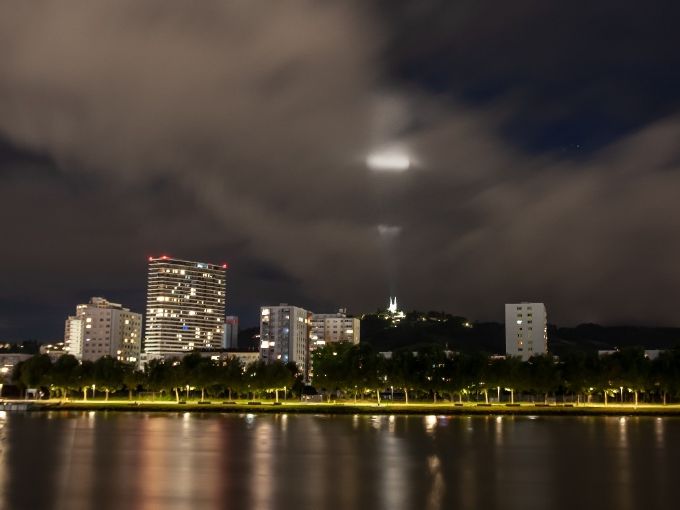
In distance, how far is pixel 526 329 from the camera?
511ft

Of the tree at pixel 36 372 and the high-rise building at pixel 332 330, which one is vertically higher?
the high-rise building at pixel 332 330

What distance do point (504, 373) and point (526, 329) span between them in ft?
236

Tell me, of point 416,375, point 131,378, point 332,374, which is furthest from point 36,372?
point 416,375

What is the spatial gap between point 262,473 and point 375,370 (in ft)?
191

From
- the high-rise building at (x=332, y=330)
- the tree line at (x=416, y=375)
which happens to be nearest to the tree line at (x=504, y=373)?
the tree line at (x=416, y=375)

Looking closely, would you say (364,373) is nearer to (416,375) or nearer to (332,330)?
(416,375)

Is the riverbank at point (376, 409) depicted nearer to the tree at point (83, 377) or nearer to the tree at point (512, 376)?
the tree at point (512, 376)

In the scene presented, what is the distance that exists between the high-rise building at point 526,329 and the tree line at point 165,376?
70581mm

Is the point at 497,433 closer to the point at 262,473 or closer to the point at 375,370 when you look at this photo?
the point at 262,473

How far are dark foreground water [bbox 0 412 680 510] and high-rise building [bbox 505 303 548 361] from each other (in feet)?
318

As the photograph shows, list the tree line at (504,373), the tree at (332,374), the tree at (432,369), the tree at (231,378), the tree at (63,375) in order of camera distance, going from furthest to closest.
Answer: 1. the tree at (63,375)
2. the tree at (231,378)
3. the tree at (332,374)
4. the tree at (432,369)
5. the tree line at (504,373)

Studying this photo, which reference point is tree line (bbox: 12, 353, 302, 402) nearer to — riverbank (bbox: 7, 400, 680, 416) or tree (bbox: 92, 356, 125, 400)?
tree (bbox: 92, 356, 125, 400)

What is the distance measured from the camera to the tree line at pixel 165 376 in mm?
91812

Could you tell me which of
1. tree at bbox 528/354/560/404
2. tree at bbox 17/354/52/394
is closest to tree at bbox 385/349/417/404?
tree at bbox 528/354/560/404
